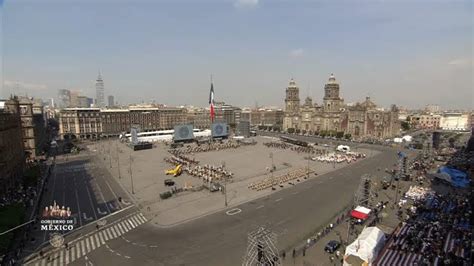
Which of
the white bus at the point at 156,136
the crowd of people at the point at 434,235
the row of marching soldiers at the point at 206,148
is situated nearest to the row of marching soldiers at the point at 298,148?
the row of marching soldiers at the point at 206,148

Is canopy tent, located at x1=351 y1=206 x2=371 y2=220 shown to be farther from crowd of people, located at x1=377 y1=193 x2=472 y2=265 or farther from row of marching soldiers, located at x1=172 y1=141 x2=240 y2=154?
row of marching soldiers, located at x1=172 y1=141 x2=240 y2=154

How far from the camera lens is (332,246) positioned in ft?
95.0

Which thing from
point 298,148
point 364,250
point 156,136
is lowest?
point 298,148

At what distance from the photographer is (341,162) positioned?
75.1 m

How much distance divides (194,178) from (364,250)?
40.2m

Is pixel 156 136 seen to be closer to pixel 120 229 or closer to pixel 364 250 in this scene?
pixel 120 229

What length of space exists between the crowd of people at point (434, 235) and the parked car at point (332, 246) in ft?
14.6

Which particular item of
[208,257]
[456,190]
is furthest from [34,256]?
[456,190]

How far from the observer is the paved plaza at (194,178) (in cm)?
4103

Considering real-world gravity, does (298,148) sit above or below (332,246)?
above

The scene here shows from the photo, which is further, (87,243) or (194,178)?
(194,178)

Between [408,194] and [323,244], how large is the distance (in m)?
25.3

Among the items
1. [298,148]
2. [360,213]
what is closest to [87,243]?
[360,213]

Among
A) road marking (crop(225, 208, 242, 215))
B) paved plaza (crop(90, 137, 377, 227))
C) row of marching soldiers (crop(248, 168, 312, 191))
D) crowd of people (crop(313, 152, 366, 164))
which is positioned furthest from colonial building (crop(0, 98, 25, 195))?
crowd of people (crop(313, 152, 366, 164))
